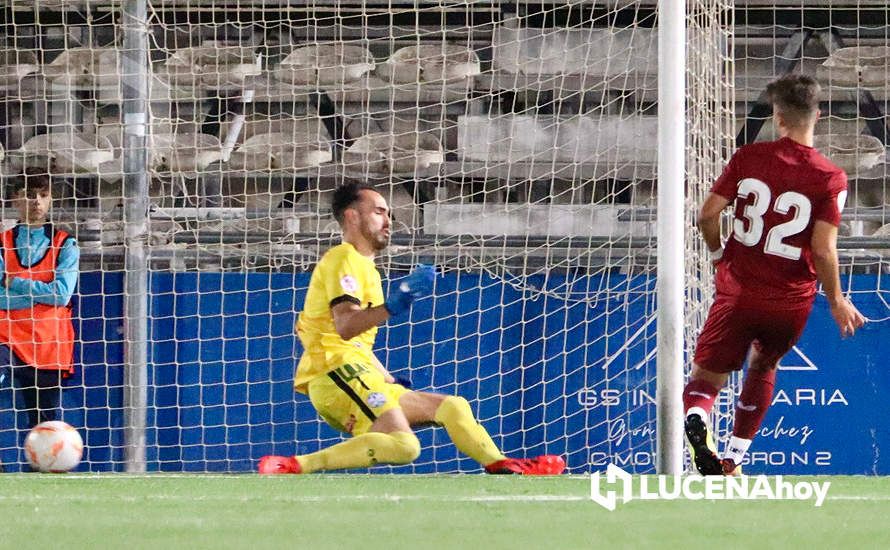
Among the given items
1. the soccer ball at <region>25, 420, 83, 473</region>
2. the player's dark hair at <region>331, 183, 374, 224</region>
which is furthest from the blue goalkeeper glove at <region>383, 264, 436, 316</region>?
the soccer ball at <region>25, 420, 83, 473</region>

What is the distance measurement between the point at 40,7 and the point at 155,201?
136 cm

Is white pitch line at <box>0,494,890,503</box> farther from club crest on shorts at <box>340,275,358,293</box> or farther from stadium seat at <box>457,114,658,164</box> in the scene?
stadium seat at <box>457,114,658,164</box>

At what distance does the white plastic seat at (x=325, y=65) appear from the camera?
7738mm

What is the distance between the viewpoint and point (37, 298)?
6.50 meters

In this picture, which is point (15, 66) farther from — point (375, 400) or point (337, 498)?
point (337, 498)

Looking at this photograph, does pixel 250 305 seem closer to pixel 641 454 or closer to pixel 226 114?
pixel 226 114

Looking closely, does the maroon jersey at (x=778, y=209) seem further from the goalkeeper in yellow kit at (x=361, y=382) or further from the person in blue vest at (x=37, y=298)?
the person in blue vest at (x=37, y=298)

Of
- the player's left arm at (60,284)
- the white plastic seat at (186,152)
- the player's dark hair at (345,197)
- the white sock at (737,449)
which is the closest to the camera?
the white sock at (737,449)

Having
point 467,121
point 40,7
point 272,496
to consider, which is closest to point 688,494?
point 272,496

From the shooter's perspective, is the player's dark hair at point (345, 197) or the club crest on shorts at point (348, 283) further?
the player's dark hair at point (345, 197)

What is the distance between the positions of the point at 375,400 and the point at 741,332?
1405 mm

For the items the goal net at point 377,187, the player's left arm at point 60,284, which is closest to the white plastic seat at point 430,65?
the goal net at point 377,187

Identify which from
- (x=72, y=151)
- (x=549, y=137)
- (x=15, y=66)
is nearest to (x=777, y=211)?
(x=549, y=137)

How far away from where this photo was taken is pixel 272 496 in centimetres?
411
